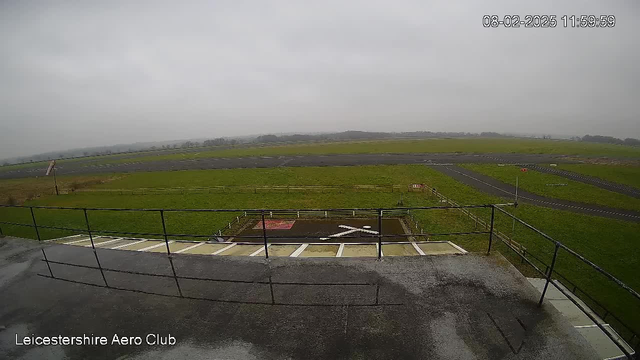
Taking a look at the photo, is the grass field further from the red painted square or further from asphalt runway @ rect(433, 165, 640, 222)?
the red painted square

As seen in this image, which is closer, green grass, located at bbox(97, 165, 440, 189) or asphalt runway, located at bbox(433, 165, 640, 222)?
asphalt runway, located at bbox(433, 165, 640, 222)

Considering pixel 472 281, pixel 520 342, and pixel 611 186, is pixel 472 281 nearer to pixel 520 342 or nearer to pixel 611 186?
pixel 520 342

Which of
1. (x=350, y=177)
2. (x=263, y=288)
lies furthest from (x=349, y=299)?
(x=350, y=177)

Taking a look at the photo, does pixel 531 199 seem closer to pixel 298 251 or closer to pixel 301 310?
pixel 298 251

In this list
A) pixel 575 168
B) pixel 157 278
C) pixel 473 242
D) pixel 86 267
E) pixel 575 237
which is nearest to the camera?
pixel 157 278

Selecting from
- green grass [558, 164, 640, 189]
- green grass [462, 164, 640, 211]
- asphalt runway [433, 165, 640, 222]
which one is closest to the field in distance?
green grass [558, 164, 640, 189]

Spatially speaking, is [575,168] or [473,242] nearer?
[473,242]
